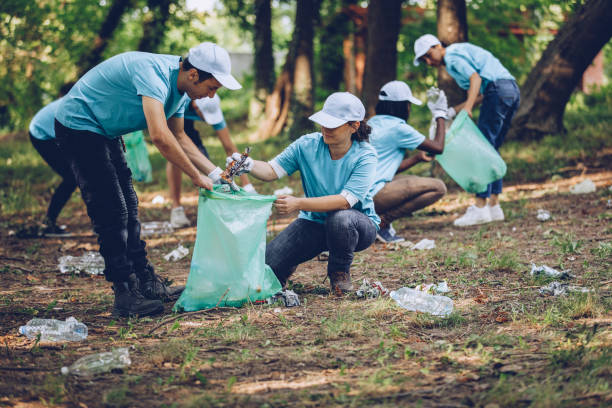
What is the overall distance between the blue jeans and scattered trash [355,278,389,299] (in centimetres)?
261

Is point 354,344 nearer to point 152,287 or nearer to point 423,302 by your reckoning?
point 423,302

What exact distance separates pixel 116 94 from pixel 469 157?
3.52 metres

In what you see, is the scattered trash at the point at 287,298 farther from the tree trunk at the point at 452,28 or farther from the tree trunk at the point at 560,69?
the tree trunk at the point at 560,69

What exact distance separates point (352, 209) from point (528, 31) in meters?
14.4

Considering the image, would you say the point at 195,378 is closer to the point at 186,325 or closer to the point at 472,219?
the point at 186,325

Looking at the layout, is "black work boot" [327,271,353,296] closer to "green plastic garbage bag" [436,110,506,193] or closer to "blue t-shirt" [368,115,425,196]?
"blue t-shirt" [368,115,425,196]

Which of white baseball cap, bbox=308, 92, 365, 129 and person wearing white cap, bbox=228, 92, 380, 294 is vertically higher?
white baseball cap, bbox=308, 92, 365, 129

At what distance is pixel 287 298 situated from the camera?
147 inches

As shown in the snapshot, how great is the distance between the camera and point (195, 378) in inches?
104

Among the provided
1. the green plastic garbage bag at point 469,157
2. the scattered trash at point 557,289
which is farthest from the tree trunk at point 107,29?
the scattered trash at point 557,289

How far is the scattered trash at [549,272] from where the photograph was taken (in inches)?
159

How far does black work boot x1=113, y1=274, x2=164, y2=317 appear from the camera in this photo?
3.58m

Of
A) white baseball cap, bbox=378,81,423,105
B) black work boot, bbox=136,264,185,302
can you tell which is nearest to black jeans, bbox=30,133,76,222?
black work boot, bbox=136,264,185,302

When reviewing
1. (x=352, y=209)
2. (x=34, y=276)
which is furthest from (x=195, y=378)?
(x=34, y=276)
